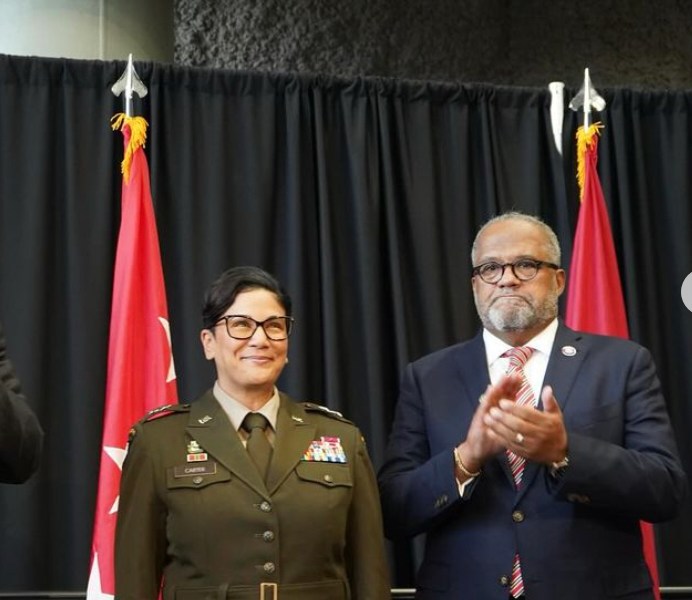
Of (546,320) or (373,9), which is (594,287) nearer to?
(546,320)

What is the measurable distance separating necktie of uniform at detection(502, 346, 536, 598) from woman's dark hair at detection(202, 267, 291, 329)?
0.55 metres

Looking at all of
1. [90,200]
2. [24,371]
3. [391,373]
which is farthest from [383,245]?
[24,371]

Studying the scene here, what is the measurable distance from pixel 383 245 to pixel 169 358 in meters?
1.00

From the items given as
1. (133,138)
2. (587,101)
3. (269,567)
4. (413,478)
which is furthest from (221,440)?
(587,101)

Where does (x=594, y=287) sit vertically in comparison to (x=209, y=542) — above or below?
above

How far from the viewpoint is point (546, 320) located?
8.24 ft

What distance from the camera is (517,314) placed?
247 centimetres

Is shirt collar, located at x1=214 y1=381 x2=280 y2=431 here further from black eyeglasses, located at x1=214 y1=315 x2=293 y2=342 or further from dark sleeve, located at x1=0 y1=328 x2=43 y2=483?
dark sleeve, located at x1=0 y1=328 x2=43 y2=483

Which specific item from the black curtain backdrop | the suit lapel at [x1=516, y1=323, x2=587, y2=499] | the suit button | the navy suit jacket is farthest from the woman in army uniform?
the black curtain backdrop

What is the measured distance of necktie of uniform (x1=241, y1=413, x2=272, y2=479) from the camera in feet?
7.52

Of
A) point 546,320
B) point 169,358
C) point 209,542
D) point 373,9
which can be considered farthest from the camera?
point 373,9

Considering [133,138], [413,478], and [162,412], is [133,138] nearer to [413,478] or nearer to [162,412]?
[162,412]

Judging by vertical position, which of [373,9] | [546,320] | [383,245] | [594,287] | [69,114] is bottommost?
[546,320]

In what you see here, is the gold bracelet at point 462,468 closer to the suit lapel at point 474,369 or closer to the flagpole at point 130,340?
the suit lapel at point 474,369
